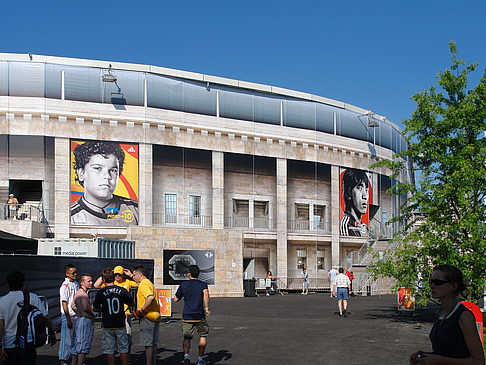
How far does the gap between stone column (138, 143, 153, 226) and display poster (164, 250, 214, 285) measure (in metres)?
3.30

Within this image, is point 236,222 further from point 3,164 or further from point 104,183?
point 3,164

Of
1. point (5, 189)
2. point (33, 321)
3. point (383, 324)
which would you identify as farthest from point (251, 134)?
point (33, 321)

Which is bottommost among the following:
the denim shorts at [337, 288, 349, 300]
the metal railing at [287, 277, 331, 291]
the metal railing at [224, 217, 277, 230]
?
the metal railing at [287, 277, 331, 291]

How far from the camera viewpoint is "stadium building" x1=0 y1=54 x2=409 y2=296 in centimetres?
3531

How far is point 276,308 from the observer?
1013 inches

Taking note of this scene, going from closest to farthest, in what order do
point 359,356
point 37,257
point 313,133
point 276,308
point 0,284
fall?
point 359,356 < point 0,284 < point 37,257 < point 276,308 < point 313,133

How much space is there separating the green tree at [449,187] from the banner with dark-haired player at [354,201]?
81.8 feet

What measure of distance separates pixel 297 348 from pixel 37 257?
26.4 feet

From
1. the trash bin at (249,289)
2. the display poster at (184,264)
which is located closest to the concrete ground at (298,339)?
the display poster at (184,264)

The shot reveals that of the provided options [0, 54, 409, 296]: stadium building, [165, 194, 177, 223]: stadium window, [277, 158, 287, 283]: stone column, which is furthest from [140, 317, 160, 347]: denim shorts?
[277, 158, 287, 283]: stone column

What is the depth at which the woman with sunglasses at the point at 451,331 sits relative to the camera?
4328 millimetres

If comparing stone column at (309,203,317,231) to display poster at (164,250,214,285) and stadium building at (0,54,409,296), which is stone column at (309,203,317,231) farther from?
display poster at (164,250,214,285)

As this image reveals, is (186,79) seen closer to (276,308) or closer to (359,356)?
(276,308)

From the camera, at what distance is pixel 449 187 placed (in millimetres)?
18203
